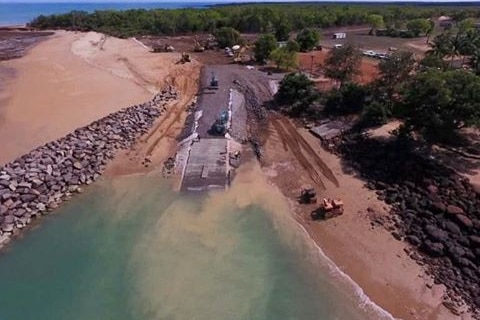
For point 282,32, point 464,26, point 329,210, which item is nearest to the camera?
point 329,210

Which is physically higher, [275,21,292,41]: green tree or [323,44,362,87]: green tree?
[275,21,292,41]: green tree

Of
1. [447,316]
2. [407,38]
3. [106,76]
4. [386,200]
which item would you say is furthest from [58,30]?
[447,316]

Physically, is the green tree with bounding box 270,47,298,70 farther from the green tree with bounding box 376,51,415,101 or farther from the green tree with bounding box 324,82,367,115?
the green tree with bounding box 376,51,415,101

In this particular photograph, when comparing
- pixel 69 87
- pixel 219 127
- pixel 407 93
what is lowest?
pixel 219 127

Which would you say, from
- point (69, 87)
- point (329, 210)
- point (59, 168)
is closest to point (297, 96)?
point (329, 210)

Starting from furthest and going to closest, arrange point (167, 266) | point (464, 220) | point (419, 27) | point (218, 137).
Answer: point (419, 27)
point (218, 137)
point (464, 220)
point (167, 266)

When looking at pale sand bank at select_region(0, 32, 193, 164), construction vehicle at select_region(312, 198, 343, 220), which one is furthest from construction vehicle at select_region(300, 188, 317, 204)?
pale sand bank at select_region(0, 32, 193, 164)

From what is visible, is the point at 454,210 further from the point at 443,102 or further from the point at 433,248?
the point at 443,102

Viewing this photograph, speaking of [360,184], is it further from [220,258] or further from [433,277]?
[220,258]
